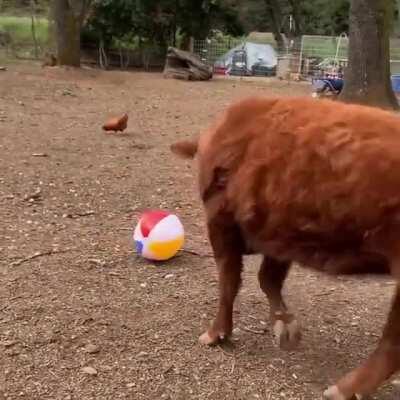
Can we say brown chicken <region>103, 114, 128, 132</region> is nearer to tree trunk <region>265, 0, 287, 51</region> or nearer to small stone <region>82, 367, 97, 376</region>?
small stone <region>82, 367, 97, 376</region>

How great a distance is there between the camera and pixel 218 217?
135 inches

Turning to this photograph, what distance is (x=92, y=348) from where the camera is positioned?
11.6 ft

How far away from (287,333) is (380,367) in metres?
0.67

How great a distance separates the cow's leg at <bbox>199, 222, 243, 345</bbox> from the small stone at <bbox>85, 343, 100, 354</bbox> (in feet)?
1.65

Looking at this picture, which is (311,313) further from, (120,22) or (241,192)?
(120,22)

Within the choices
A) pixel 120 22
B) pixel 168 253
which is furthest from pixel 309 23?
pixel 168 253

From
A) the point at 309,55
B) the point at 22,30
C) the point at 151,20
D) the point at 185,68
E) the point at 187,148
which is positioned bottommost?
the point at 309,55

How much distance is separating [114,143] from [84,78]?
8680 mm

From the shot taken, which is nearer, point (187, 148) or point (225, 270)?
point (225, 270)

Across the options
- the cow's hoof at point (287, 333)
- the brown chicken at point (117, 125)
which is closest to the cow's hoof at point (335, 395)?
the cow's hoof at point (287, 333)

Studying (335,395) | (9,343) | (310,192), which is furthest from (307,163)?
(9,343)

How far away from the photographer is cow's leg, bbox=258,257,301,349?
11.8 ft

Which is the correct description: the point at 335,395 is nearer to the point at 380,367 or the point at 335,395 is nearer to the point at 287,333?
the point at 380,367

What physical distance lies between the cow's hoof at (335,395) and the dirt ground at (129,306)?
0.14 metres
